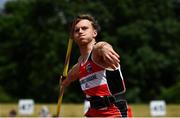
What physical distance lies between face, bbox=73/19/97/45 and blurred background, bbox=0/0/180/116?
4621 centimetres

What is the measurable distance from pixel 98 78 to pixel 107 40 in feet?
158

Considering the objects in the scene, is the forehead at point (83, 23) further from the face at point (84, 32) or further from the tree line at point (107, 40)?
the tree line at point (107, 40)

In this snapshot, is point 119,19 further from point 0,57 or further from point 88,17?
point 88,17

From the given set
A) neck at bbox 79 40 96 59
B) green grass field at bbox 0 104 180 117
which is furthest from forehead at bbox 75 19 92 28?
green grass field at bbox 0 104 180 117

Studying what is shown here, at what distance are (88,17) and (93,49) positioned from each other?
0.47m

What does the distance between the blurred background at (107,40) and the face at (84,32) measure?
46.2m

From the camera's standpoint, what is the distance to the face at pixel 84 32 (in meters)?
5.69

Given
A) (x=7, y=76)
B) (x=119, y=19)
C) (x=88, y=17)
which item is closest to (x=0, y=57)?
(x=7, y=76)

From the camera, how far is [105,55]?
5.17m

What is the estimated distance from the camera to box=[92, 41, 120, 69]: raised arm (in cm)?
513

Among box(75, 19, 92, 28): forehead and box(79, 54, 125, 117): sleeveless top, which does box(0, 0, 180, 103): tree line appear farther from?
box(79, 54, 125, 117): sleeveless top

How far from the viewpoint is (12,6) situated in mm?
67500

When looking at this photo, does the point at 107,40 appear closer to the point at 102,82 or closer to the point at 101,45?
the point at 102,82

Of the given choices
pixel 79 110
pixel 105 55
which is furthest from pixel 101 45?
pixel 79 110
